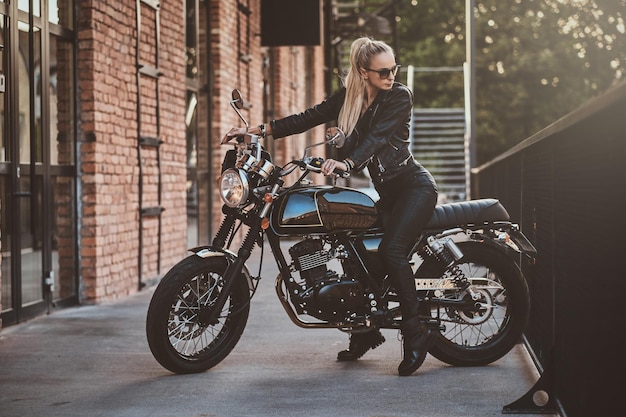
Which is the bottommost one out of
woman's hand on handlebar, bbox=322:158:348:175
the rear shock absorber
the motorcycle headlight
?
the rear shock absorber

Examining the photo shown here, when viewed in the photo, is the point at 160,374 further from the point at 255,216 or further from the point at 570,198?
Answer: the point at 570,198

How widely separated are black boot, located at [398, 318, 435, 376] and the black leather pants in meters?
0.05

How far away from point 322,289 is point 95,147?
12.1 ft

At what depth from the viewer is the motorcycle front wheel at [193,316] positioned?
5.54 m

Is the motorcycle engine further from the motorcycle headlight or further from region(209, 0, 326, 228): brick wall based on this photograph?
region(209, 0, 326, 228): brick wall

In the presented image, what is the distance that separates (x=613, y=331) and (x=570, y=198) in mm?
1189

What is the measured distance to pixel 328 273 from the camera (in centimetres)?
581

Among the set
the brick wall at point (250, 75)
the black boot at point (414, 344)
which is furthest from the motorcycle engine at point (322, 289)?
the brick wall at point (250, 75)

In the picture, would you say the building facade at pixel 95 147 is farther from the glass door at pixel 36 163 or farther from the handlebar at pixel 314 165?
the handlebar at pixel 314 165

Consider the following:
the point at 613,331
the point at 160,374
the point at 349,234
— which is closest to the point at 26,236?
the point at 160,374

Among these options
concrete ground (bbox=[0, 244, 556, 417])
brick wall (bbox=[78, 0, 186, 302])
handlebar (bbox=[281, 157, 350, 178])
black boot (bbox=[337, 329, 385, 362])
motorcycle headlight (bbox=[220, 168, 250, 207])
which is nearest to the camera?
concrete ground (bbox=[0, 244, 556, 417])

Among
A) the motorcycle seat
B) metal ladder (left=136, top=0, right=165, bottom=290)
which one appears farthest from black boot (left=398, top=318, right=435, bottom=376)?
metal ladder (left=136, top=0, right=165, bottom=290)

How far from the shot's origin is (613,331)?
3.32m

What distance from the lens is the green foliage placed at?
48188mm
